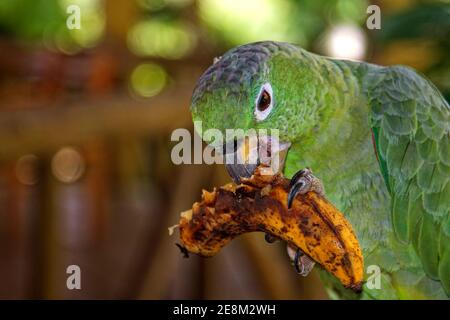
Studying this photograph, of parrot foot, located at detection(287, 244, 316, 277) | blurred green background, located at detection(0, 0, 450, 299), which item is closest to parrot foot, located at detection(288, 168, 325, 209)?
parrot foot, located at detection(287, 244, 316, 277)

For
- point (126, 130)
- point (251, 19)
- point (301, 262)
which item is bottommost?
point (301, 262)

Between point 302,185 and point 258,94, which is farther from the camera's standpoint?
point 258,94

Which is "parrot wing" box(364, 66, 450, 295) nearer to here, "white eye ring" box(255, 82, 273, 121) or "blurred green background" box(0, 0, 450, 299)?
"white eye ring" box(255, 82, 273, 121)

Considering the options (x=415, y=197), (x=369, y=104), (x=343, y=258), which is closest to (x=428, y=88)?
(x=369, y=104)

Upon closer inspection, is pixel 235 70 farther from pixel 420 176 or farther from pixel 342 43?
pixel 342 43

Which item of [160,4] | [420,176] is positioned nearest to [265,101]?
[420,176]

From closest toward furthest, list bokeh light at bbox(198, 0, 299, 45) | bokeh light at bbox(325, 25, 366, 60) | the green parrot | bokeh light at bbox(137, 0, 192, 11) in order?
the green parrot → bokeh light at bbox(325, 25, 366, 60) → bokeh light at bbox(137, 0, 192, 11) → bokeh light at bbox(198, 0, 299, 45)

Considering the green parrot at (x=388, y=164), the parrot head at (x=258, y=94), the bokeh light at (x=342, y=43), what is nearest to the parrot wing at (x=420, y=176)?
the green parrot at (x=388, y=164)
